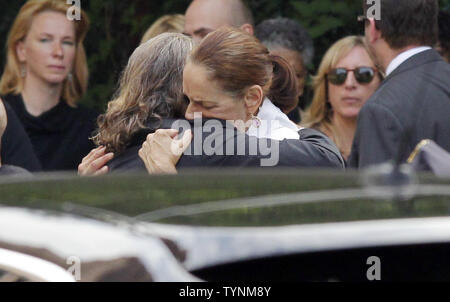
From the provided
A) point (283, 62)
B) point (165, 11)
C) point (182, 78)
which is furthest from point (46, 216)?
point (165, 11)

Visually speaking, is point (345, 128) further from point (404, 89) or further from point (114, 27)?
point (114, 27)

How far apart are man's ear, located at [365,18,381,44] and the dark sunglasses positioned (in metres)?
1.45

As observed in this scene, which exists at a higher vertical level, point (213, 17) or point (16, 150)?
point (213, 17)

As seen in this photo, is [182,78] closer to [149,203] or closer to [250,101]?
[250,101]

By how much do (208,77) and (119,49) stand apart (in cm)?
427

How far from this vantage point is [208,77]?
11.6 ft

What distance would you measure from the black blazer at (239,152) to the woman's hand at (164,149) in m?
0.03

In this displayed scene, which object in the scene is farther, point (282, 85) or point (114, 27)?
point (114, 27)

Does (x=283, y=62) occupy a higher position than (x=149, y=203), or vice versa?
(x=283, y=62)

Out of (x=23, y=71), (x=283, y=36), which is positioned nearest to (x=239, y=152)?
(x=283, y=36)

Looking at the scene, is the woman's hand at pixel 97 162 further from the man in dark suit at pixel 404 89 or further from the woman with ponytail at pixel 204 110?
the man in dark suit at pixel 404 89

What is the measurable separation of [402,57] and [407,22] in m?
0.16

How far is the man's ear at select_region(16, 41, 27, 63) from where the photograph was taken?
20.3ft

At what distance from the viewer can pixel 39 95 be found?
608 centimetres
